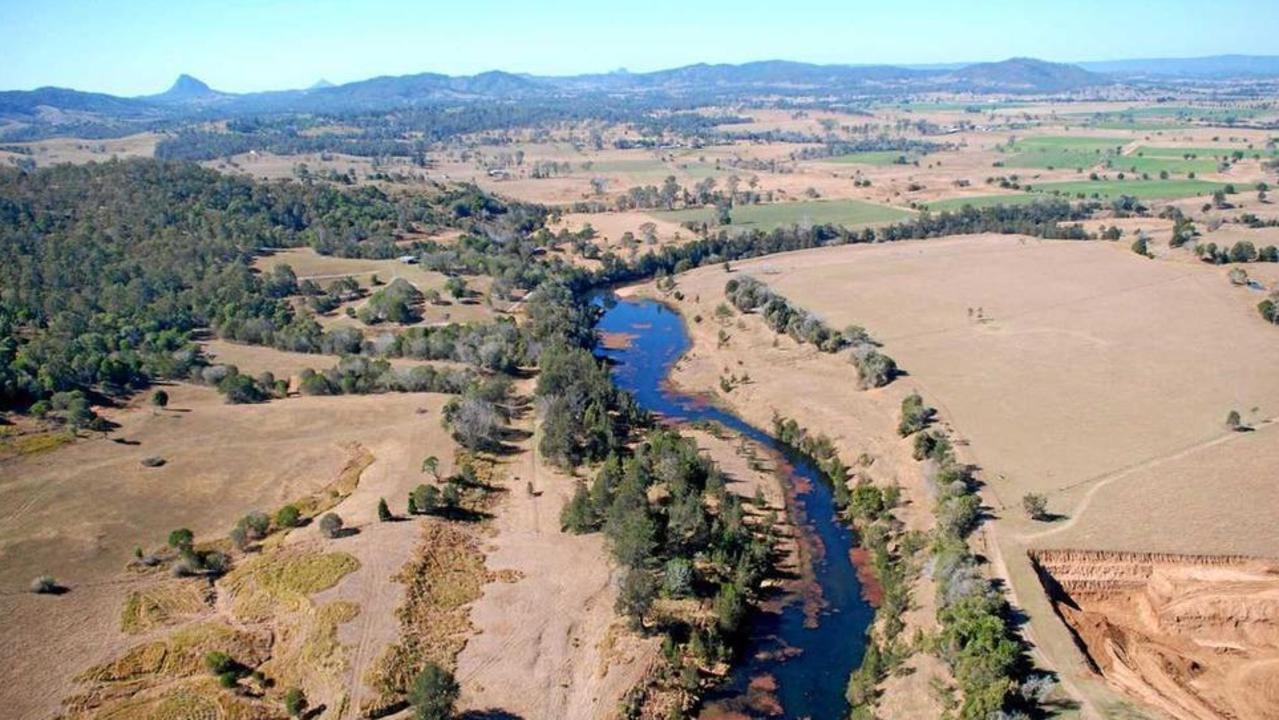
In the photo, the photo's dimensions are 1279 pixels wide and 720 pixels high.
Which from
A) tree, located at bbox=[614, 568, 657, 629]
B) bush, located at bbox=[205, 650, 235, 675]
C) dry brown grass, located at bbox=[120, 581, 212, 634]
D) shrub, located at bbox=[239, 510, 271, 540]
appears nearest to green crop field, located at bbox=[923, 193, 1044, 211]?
tree, located at bbox=[614, 568, 657, 629]

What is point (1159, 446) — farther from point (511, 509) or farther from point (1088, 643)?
point (511, 509)

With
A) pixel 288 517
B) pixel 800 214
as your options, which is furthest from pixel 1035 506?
pixel 800 214

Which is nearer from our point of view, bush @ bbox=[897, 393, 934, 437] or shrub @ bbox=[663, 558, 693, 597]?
shrub @ bbox=[663, 558, 693, 597]

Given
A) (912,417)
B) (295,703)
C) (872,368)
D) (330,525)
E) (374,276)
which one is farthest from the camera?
(374,276)

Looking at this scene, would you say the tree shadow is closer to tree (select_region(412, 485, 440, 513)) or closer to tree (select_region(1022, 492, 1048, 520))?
tree (select_region(412, 485, 440, 513))

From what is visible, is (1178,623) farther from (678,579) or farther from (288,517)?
(288,517)

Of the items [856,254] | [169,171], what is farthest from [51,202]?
[856,254]
